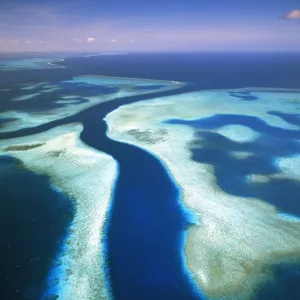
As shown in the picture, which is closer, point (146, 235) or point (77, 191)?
point (146, 235)

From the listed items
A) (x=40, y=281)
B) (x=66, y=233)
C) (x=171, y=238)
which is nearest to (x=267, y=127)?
(x=171, y=238)

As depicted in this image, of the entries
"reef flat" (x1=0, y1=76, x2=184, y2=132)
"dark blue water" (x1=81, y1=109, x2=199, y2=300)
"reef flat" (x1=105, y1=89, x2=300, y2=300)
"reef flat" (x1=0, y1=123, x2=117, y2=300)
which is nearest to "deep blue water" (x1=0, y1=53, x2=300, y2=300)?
"dark blue water" (x1=81, y1=109, x2=199, y2=300)

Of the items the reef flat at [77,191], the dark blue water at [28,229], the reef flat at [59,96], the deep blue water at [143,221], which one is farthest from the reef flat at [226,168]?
the reef flat at [59,96]

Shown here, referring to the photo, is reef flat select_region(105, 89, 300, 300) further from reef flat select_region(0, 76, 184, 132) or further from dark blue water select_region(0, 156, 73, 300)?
reef flat select_region(0, 76, 184, 132)

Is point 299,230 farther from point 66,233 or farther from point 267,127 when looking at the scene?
point 267,127

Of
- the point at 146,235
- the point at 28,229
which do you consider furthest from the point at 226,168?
the point at 28,229

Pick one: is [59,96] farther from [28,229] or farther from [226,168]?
[28,229]
